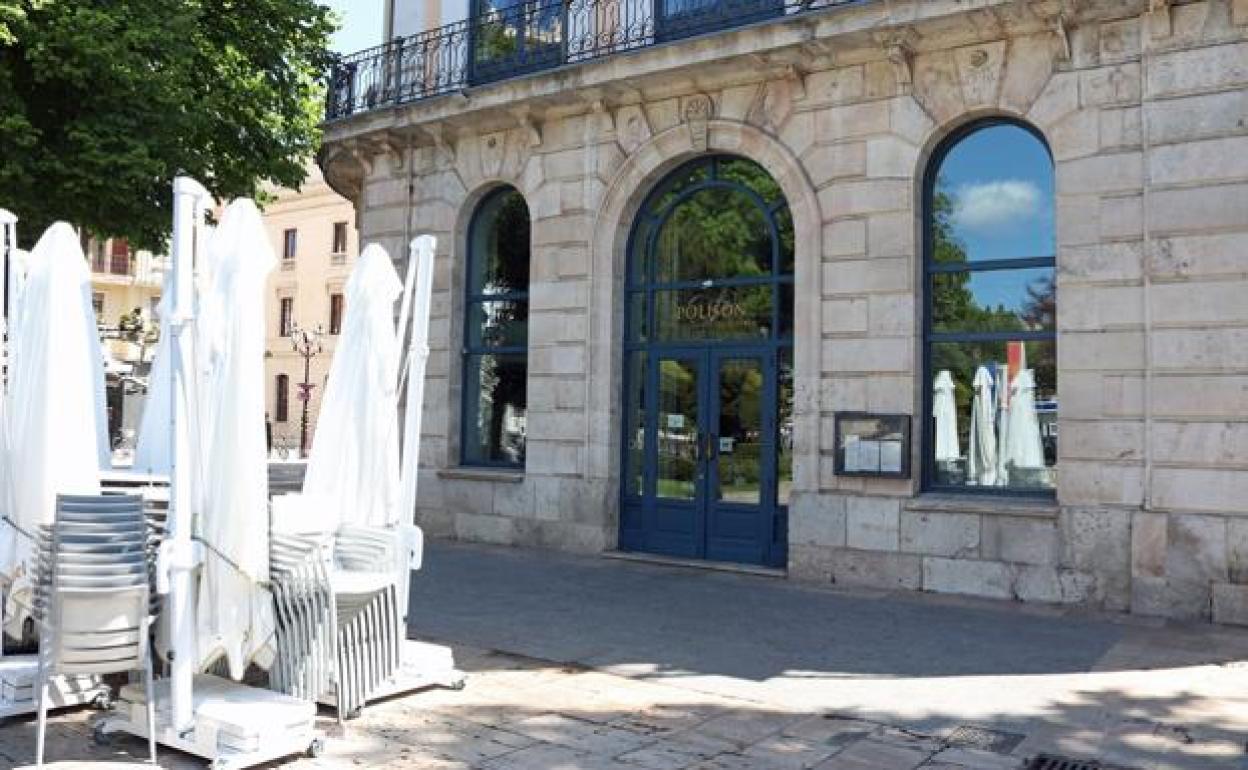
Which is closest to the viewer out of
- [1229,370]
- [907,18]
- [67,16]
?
[1229,370]

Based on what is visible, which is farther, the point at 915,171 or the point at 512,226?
the point at 512,226

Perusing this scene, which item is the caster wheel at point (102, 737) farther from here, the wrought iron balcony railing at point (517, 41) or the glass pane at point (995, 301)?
the wrought iron balcony railing at point (517, 41)

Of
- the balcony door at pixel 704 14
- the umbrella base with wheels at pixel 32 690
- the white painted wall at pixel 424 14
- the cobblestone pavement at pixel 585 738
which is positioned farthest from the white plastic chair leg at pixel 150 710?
the white painted wall at pixel 424 14

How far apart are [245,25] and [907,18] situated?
8838 millimetres

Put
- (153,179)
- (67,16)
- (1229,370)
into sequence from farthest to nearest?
(153,179) → (67,16) → (1229,370)

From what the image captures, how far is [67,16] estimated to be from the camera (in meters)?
11.1

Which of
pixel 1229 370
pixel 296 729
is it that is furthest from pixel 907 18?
pixel 296 729

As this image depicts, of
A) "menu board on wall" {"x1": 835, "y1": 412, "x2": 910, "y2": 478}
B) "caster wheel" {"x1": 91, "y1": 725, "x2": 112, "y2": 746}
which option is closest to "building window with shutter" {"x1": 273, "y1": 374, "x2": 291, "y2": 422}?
"menu board on wall" {"x1": 835, "y1": 412, "x2": 910, "y2": 478}

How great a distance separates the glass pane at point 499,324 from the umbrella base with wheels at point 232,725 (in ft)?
27.7

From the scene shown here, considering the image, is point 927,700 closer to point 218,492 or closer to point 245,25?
point 218,492

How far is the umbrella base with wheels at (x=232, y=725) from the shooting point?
4910mm

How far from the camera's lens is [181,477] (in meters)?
4.95

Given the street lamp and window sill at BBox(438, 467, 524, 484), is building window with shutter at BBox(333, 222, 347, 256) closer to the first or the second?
the street lamp

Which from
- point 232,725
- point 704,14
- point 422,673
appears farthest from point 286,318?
point 232,725
